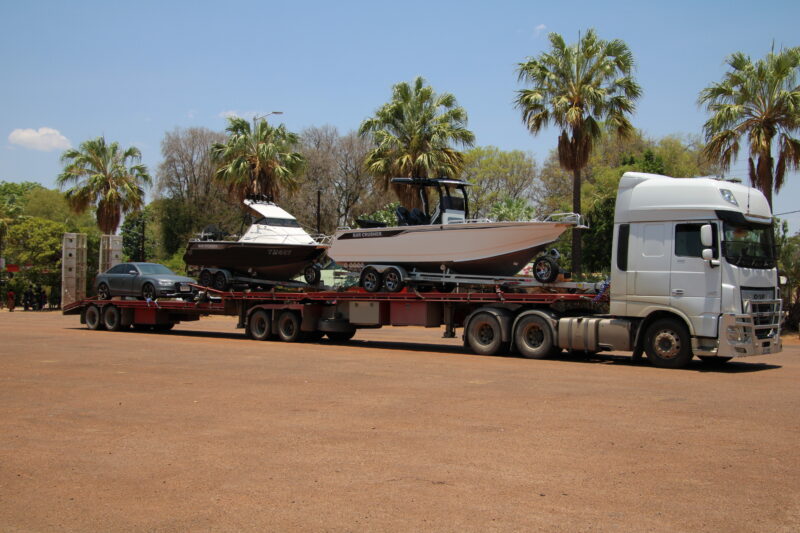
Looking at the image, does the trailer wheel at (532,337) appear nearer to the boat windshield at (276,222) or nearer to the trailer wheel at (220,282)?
the boat windshield at (276,222)

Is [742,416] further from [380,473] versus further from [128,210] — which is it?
[128,210]

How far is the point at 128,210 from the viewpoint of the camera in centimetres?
4434

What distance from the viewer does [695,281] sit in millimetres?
14031

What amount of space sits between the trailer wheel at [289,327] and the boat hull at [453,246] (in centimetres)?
199

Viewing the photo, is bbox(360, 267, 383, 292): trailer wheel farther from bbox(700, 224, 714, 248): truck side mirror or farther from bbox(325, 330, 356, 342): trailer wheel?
bbox(700, 224, 714, 248): truck side mirror

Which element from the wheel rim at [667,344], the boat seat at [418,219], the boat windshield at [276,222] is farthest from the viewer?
the boat windshield at [276,222]

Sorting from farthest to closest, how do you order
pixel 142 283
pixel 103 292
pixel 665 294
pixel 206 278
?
1. pixel 103 292
2. pixel 142 283
3. pixel 206 278
4. pixel 665 294

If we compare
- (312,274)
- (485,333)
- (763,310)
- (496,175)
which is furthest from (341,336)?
(496,175)

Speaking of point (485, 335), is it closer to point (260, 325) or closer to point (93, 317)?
point (260, 325)

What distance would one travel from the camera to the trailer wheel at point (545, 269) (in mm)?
16453

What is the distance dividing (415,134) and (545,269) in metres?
16.5

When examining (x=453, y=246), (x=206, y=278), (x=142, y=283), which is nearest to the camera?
(x=453, y=246)

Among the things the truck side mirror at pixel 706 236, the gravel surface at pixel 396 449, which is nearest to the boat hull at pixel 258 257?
the gravel surface at pixel 396 449

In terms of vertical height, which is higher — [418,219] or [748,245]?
[418,219]
